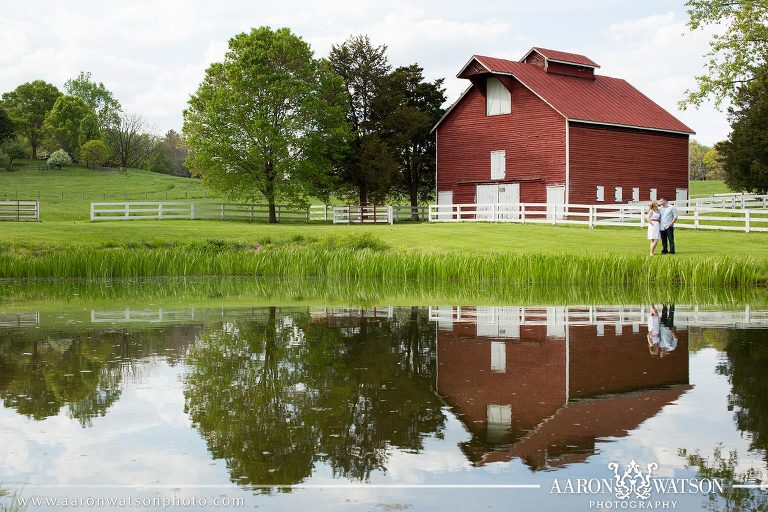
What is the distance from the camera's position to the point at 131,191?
82.9 metres

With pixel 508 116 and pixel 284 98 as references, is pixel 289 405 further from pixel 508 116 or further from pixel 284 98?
pixel 284 98

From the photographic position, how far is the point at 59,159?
96125mm

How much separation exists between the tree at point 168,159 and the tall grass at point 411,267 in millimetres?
81961

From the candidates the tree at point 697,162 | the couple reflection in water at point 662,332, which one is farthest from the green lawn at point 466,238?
the tree at point 697,162

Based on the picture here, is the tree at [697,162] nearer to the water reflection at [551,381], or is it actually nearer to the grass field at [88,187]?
the grass field at [88,187]

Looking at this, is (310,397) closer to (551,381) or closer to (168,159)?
(551,381)

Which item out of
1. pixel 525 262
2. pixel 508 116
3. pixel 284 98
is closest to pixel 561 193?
pixel 508 116

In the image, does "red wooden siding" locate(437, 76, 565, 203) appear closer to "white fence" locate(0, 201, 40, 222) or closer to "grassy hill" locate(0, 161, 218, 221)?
"white fence" locate(0, 201, 40, 222)

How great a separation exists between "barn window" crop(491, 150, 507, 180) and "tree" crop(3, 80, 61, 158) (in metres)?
76.7

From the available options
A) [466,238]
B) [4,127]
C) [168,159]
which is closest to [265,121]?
[466,238]

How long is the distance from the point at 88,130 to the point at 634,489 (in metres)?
108

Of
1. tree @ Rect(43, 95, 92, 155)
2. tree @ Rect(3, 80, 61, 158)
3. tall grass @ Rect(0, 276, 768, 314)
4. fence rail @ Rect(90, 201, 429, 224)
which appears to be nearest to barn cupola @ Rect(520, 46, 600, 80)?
fence rail @ Rect(90, 201, 429, 224)

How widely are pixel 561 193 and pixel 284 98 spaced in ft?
56.4

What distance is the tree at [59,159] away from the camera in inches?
3772
